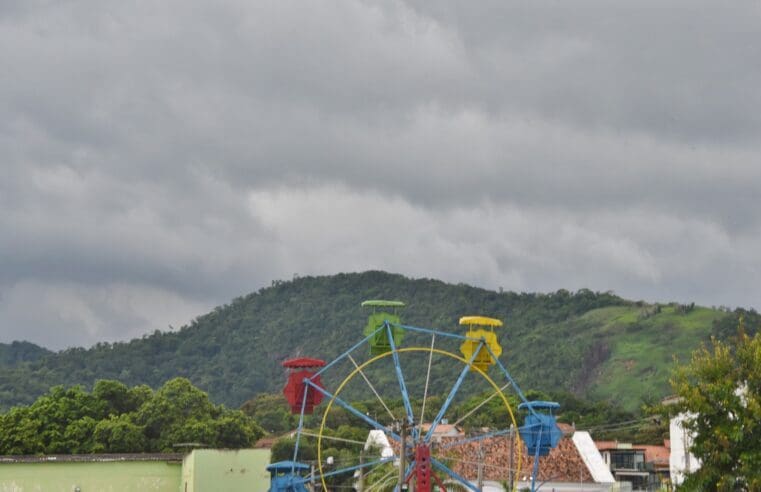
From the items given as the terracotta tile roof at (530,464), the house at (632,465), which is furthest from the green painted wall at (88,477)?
the house at (632,465)

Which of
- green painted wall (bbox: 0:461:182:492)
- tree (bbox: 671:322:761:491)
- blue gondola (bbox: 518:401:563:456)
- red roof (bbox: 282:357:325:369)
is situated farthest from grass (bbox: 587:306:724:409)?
tree (bbox: 671:322:761:491)

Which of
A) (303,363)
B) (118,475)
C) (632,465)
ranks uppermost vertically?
(303,363)

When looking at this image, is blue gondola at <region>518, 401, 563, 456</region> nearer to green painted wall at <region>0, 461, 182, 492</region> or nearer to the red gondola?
the red gondola

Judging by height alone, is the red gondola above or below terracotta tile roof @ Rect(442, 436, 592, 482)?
above

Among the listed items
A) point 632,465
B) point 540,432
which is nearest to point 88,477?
point 540,432

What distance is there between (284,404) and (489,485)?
203 ft

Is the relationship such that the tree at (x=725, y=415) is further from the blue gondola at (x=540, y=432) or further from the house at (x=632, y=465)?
the house at (x=632, y=465)

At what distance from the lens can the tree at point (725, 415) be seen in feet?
127

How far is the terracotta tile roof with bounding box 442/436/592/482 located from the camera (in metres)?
74.0

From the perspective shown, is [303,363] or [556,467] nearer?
[303,363]

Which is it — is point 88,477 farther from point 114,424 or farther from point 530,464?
point 530,464

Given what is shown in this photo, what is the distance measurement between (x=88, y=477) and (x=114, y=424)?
1598 centimetres

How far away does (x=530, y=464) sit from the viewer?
239ft

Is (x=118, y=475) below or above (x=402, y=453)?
below
